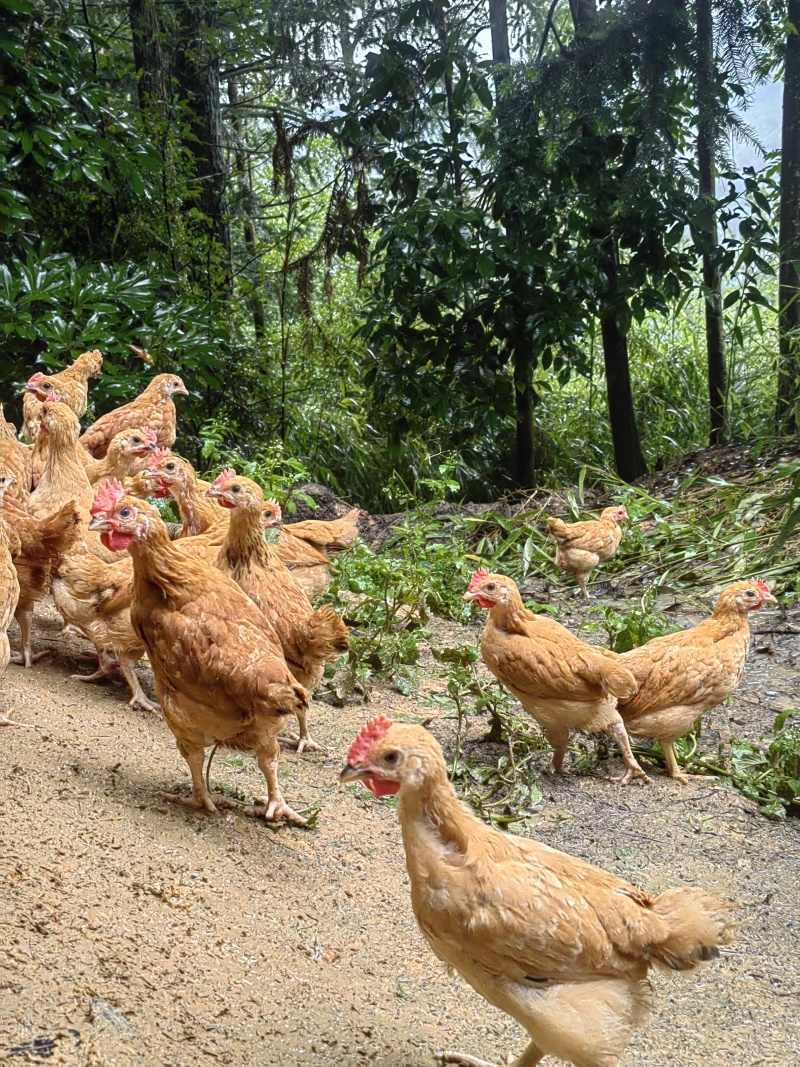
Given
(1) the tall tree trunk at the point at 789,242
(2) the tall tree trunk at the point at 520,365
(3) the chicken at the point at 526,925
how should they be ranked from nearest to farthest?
(3) the chicken at the point at 526,925
(1) the tall tree trunk at the point at 789,242
(2) the tall tree trunk at the point at 520,365

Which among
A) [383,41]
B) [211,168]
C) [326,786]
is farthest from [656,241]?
[326,786]

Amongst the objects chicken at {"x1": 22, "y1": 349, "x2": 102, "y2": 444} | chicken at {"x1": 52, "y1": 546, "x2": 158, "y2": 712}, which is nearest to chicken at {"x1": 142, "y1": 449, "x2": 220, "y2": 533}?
chicken at {"x1": 52, "y1": 546, "x2": 158, "y2": 712}

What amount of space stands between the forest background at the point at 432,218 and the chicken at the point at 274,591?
7.81 feet

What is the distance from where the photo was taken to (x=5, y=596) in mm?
4039

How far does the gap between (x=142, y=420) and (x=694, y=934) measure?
531 cm

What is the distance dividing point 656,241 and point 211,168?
192 inches

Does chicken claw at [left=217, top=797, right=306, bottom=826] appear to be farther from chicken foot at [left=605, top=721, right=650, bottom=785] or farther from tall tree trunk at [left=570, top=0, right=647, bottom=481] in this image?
tall tree trunk at [left=570, top=0, right=647, bottom=481]

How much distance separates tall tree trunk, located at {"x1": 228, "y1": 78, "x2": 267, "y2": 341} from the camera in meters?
11.4

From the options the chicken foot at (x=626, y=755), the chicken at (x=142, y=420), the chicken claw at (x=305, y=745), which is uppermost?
the chicken at (x=142, y=420)

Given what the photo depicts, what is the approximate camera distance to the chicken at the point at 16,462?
5484 mm

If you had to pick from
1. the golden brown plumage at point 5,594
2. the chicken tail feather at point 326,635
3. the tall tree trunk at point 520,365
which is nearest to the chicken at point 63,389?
the golden brown plumage at point 5,594

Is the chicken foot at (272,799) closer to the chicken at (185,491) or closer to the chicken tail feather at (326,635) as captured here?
the chicken tail feather at (326,635)

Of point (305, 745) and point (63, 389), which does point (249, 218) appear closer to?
point (63, 389)

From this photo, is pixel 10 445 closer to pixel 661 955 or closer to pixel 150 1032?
pixel 150 1032
